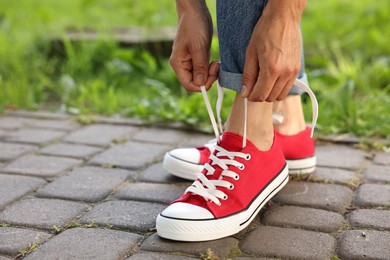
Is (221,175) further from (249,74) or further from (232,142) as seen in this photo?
(249,74)

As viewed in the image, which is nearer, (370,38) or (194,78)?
(194,78)

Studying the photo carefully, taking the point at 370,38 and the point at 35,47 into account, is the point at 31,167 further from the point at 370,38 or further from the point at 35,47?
the point at 370,38

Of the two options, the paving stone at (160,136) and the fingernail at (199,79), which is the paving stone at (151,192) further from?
the paving stone at (160,136)

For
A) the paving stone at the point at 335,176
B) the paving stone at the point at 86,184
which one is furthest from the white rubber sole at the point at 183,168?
the paving stone at the point at 335,176

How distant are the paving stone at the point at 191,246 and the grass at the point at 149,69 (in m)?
1.06

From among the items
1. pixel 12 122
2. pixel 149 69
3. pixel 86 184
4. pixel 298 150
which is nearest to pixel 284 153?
pixel 298 150

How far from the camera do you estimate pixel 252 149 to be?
5.70ft

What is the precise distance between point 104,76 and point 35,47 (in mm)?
525

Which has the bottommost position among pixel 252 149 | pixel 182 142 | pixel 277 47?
pixel 182 142

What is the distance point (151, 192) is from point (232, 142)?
0.35 meters

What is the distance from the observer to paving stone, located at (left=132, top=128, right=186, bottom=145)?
253cm

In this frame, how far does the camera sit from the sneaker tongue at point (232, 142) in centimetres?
173

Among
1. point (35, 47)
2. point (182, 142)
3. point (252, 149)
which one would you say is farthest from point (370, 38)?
point (252, 149)

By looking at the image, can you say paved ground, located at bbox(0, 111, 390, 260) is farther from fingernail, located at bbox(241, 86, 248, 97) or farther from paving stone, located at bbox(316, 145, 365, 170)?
fingernail, located at bbox(241, 86, 248, 97)
